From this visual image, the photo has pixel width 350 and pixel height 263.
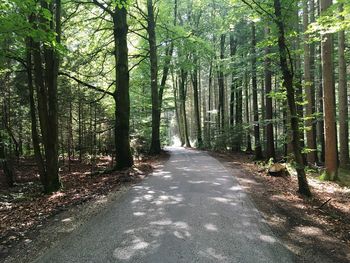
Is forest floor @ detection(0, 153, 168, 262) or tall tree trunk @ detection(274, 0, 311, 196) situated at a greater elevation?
tall tree trunk @ detection(274, 0, 311, 196)

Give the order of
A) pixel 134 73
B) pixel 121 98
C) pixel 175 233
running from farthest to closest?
pixel 134 73
pixel 121 98
pixel 175 233

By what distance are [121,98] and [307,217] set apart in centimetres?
907

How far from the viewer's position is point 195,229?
5.74 metres

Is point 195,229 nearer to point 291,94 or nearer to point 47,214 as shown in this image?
point 47,214

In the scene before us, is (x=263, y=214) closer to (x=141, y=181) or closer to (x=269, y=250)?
(x=269, y=250)

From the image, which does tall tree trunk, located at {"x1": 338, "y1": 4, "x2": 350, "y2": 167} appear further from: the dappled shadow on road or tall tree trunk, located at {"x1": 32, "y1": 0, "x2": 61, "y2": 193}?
tall tree trunk, located at {"x1": 32, "y1": 0, "x2": 61, "y2": 193}

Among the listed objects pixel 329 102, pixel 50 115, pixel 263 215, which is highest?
pixel 329 102

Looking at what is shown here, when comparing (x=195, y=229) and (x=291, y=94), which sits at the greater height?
(x=291, y=94)

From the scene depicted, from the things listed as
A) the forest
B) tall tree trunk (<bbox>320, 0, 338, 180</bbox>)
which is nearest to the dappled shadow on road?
the forest

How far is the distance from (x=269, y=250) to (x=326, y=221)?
2.55 m

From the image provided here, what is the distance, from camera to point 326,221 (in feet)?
22.2

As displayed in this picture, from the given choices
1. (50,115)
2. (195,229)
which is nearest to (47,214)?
(195,229)

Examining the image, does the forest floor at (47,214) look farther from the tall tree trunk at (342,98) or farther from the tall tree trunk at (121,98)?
the tall tree trunk at (342,98)

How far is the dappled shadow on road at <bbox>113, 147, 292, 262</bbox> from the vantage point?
467cm
